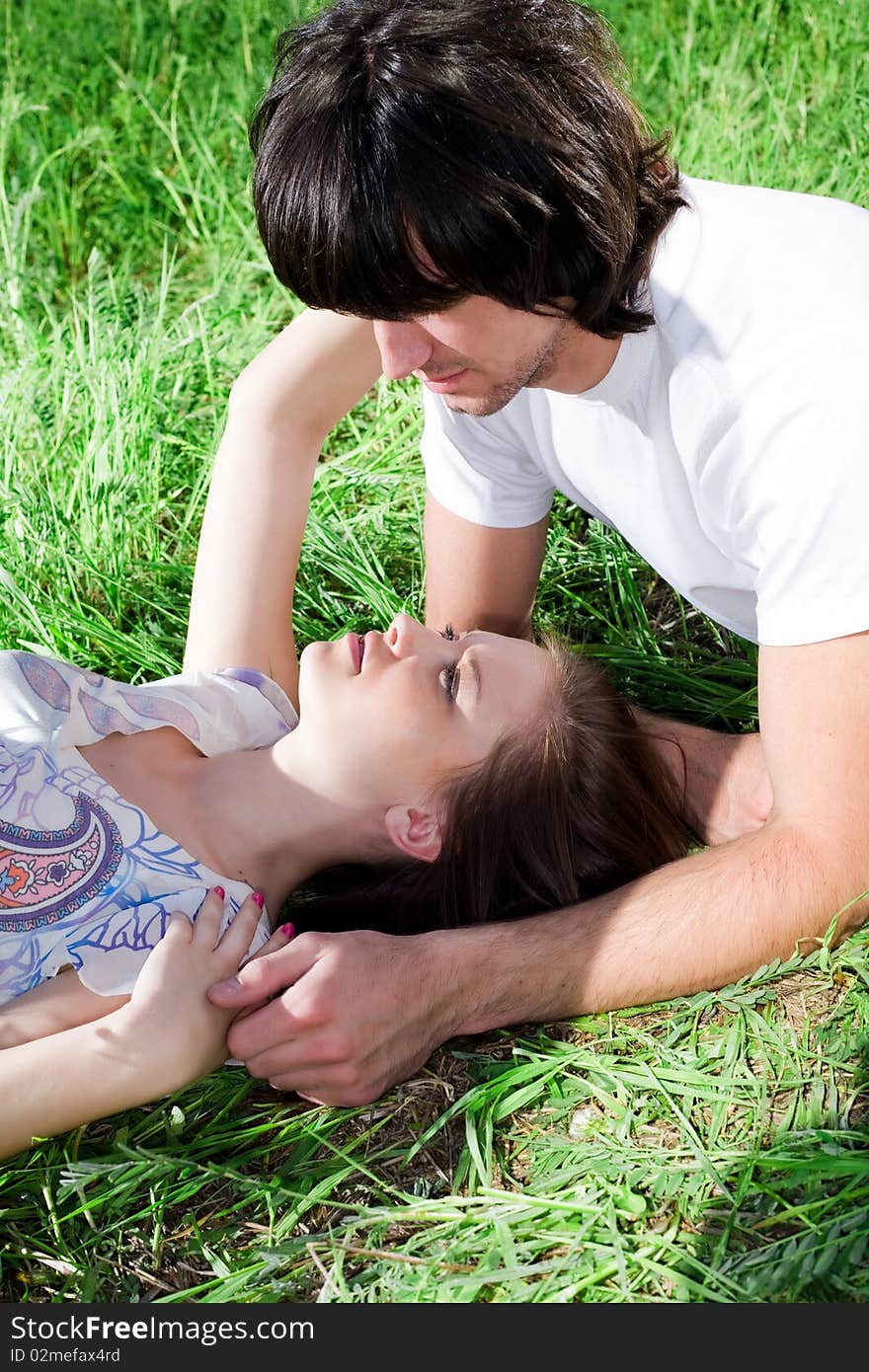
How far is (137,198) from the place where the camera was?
462 cm

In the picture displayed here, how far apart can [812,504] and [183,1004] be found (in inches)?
47.0

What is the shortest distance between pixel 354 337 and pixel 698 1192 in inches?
Result: 70.2

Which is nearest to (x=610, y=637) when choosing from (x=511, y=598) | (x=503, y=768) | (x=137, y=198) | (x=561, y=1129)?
(x=511, y=598)

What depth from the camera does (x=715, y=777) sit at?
8.75 feet

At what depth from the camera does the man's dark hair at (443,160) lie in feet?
6.08

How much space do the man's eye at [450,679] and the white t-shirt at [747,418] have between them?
0.46 m

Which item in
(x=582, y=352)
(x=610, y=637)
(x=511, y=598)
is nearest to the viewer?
(x=582, y=352)

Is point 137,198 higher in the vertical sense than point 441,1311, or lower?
higher

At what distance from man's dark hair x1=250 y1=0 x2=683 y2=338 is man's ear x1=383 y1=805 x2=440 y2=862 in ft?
2.86

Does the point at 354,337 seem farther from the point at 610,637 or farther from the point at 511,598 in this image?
the point at 610,637

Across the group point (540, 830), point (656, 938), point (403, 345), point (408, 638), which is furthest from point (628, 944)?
point (403, 345)

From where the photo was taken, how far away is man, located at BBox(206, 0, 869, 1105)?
1.88 m

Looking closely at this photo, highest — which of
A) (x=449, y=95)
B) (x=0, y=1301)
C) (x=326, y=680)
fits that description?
(x=449, y=95)

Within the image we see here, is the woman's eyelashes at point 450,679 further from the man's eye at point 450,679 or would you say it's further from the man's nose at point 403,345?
the man's nose at point 403,345
